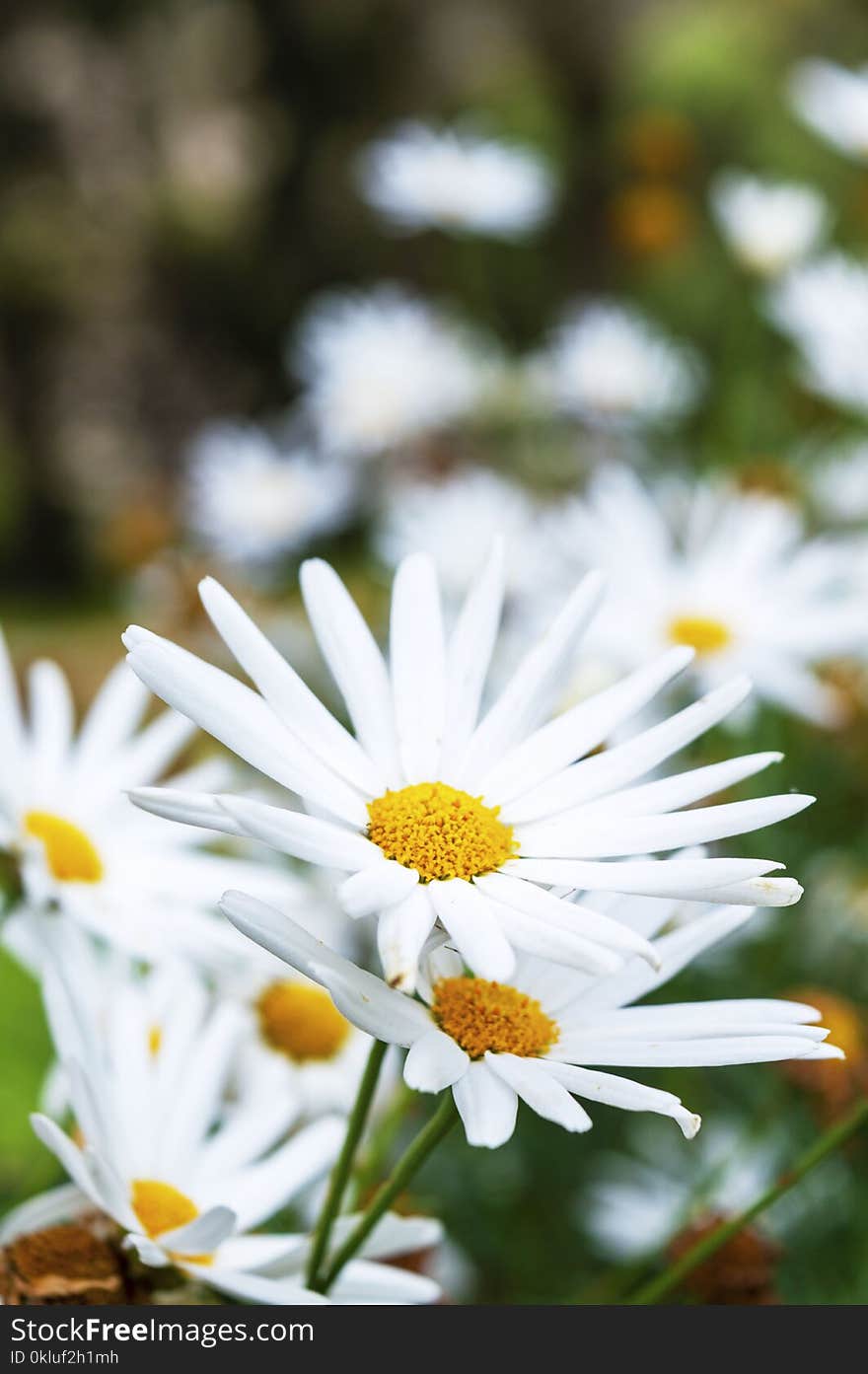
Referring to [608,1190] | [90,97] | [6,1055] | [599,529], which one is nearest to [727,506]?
[599,529]

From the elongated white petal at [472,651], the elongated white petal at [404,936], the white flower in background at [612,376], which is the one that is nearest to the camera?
the elongated white petal at [404,936]

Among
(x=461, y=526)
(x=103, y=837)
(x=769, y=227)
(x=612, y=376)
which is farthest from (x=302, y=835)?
(x=769, y=227)

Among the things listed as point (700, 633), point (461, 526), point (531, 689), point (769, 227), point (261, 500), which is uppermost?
point (769, 227)

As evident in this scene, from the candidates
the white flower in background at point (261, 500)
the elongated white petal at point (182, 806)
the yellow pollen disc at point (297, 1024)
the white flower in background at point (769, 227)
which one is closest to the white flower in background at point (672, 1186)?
the yellow pollen disc at point (297, 1024)

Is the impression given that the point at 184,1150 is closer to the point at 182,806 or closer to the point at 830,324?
the point at 182,806

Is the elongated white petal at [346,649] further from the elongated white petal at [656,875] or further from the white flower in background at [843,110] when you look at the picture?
the white flower in background at [843,110]

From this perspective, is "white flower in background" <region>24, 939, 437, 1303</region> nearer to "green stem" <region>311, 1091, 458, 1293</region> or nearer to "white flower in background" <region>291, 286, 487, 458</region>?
"green stem" <region>311, 1091, 458, 1293</region>

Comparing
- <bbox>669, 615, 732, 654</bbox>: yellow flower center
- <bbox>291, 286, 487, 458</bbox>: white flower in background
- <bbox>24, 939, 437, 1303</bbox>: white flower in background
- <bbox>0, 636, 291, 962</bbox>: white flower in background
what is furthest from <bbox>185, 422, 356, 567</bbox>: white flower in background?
<bbox>24, 939, 437, 1303</bbox>: white flower in background
